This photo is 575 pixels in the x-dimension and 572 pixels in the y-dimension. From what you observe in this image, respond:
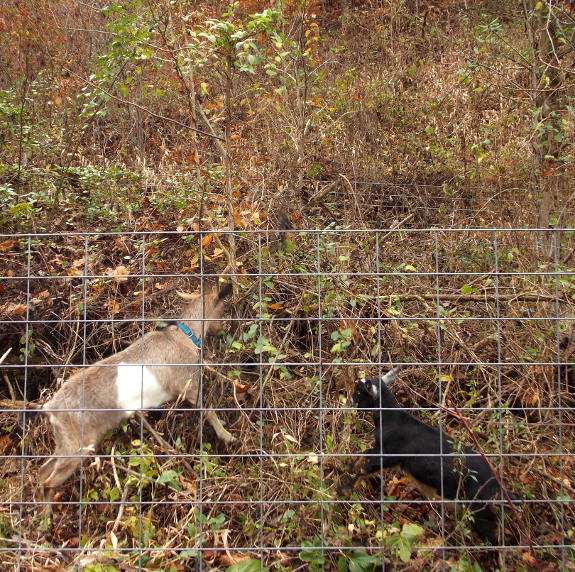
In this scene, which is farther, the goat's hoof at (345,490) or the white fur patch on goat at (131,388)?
the white fur patch on goat at (131,388)

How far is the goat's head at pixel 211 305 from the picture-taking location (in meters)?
4.49

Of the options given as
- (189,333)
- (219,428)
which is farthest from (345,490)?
(189,333)

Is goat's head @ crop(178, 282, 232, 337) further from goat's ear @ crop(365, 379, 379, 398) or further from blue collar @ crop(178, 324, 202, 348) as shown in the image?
goat's ear @ crop(365, 379, 379, 398)

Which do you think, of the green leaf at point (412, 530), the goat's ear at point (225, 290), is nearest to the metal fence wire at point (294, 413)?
the green leaf at point (412, 530)

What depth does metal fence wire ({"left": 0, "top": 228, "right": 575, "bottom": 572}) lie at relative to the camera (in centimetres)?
315

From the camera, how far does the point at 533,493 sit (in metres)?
3.77

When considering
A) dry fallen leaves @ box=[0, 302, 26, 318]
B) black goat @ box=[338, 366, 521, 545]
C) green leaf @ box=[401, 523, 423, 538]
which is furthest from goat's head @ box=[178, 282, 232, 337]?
green leaf @ box=[401, 523, 423, 538]

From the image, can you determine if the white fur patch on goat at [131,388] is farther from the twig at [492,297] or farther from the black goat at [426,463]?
the twig at [492,297]

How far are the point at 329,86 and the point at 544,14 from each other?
469cm

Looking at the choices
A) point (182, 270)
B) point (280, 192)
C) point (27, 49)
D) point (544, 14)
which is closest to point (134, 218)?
point (182, 270)

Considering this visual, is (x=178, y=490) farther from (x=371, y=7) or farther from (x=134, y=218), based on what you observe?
(x=371, y=7)

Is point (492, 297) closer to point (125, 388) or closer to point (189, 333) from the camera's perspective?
point (189, 333)

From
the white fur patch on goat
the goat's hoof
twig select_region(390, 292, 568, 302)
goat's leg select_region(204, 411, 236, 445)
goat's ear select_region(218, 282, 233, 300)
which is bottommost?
the goat's hoof

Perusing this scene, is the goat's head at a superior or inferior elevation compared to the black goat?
superior
